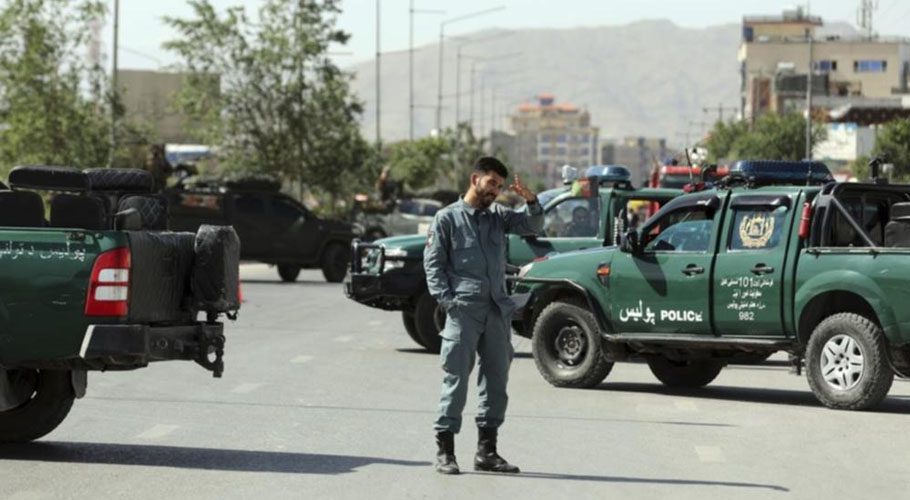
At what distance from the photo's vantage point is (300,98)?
62.8 metres

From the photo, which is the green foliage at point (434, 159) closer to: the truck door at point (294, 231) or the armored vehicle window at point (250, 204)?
the truck door at point (294, 231)

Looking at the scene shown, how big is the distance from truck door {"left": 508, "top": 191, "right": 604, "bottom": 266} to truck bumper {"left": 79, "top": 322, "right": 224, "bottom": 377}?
31.6 ft

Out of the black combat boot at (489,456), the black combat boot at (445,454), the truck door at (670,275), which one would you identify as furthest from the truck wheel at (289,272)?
the black combat boot at (445,454)

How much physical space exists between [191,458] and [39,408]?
3.47 feet

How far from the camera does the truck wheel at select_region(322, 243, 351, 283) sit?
41250 mm

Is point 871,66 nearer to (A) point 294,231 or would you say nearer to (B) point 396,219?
(B) point 396,219

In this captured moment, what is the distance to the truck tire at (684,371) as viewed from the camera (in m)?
17.9

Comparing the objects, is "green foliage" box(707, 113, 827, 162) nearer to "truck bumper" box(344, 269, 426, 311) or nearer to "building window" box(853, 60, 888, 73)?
"truck bumper" box(344, 269, 426, 311)

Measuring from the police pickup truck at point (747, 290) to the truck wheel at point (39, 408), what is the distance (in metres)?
6.10

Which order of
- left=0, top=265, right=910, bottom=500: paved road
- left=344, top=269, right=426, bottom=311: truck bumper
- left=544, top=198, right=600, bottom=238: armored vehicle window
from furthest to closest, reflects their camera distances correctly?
left=544, top=198, right=600, bottom=238: armored vehicle window
left=344, top=269, right=426, bottom=311: truck bumper
left=0, top=265, right=910, bottom=500: paved road

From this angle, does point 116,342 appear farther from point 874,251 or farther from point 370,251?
point 370,251

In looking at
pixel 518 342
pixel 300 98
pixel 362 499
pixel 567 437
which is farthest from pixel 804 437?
pixel 300 98

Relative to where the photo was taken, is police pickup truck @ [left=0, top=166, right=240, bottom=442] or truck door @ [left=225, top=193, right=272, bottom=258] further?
truck door @ [left=225, top=193, right=272, bottom=258]

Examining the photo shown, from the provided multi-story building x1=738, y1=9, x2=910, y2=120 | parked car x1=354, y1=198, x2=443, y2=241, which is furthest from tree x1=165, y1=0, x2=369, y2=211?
multi-story building x1=738, y1=9, x2=910, y2=120
